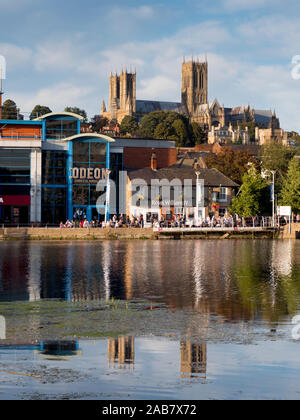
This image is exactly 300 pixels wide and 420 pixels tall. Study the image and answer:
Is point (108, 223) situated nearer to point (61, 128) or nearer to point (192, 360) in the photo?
point (61, 128)

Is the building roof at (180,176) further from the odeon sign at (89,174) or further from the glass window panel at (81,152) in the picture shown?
the glass window panel at (81,152)

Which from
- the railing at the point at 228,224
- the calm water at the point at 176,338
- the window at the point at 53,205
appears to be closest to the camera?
the calm water at the point at 176,338

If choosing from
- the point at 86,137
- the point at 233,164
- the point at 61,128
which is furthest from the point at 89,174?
the point at 233,164

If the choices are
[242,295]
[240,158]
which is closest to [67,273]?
[242,295]

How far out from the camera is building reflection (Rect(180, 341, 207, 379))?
17.2 meters

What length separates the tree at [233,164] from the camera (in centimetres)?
11750

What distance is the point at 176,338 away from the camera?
21.8 metres

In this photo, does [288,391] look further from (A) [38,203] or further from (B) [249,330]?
(A) [38,203]

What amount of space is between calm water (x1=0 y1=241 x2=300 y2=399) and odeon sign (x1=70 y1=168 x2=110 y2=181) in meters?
41.4

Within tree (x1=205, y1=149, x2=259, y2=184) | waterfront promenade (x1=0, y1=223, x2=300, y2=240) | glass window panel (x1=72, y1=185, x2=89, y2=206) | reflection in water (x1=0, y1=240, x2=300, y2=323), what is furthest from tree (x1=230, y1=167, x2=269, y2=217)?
reflection in water (x1=0, y1=240, x2=300, y2=323)

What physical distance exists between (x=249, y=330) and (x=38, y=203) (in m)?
71.6

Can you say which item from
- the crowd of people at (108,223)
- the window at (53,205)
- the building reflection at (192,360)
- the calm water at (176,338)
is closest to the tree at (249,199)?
the crowd of people at (108,223)

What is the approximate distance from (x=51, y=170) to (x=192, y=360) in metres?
77.7

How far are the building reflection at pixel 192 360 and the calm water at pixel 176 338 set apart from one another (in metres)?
0.03
